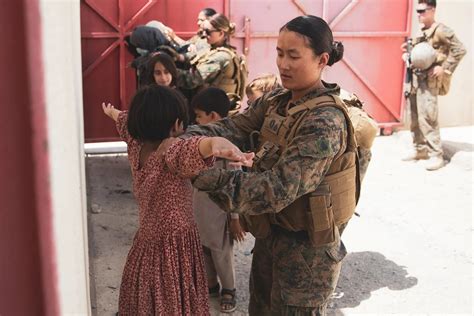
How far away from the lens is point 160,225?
8.07 ft

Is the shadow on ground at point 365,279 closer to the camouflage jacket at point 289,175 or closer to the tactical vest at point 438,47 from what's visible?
the camouflage jacket at point 289,175

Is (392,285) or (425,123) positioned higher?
(425,123)

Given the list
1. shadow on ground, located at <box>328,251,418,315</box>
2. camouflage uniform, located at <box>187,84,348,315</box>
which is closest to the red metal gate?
shadow on ground, located at <box>328,251,418,315</box>

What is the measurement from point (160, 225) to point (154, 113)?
18.6 inches

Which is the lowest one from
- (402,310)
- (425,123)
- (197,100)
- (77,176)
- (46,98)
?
(402,310)

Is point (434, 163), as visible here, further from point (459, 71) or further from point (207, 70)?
point (207, 70)

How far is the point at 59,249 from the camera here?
70 cm

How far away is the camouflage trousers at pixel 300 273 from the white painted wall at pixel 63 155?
158 cm

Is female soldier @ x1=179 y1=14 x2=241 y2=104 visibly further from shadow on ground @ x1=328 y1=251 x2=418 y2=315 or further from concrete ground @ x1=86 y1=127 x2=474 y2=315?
shadow on ground @ x1=328 y1=251 x2=418 y2=315

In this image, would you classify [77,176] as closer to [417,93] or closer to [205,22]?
[205,22]

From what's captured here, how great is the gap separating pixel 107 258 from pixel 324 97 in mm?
2730

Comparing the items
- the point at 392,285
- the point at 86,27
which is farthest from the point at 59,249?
the point at 86,27

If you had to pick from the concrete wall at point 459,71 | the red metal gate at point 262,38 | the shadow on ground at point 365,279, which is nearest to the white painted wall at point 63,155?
the shadow on ground at point 365,279

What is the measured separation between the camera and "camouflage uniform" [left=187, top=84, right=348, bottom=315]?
1896 millimetres
